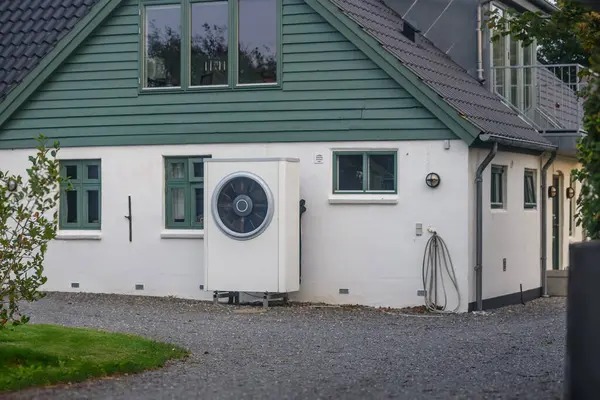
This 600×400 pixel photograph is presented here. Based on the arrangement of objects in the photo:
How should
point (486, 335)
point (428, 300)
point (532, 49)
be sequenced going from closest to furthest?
point (486, 335) < point (428, 300) < point (532, 49)

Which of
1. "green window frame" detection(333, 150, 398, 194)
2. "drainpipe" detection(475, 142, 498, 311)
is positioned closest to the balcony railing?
"drainpipe" detection(475, 142, 498, 311)

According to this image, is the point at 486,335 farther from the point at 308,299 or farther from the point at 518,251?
the point at 518,251

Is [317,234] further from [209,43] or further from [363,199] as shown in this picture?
[209,43]

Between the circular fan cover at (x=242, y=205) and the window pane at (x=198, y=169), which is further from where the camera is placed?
the window pane at (x=198, y=169)

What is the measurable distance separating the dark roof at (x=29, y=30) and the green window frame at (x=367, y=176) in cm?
633

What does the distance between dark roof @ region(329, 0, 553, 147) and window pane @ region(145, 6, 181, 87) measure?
301 centimetres

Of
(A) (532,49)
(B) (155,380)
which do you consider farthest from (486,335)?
(A) (532,49)

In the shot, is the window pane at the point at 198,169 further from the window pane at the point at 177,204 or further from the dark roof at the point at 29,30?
the dark roof at the point at 29,30

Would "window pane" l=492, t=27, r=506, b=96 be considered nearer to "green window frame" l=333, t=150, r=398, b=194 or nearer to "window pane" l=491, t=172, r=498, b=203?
"window pane" l=491, t=172, r=498, b=203

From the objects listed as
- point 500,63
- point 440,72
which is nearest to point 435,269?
point 440,72

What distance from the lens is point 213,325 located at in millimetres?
17000

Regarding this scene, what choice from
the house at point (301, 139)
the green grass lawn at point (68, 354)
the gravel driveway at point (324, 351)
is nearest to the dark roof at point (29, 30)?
the house at point (301, 139)

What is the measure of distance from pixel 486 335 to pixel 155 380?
19.5 ft

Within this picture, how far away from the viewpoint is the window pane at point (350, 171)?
20172 millimetres
